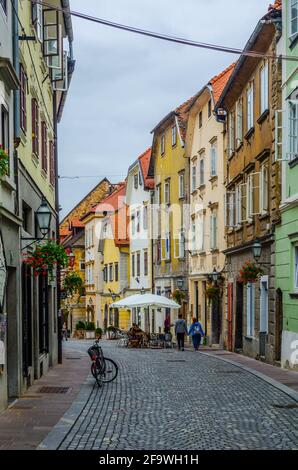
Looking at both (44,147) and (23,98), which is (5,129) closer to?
(23,98)

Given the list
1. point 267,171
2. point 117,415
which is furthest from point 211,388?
point 267,171

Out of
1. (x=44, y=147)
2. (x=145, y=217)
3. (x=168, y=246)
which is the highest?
(x=44, y=147)

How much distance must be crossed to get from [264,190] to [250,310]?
16.2 ft

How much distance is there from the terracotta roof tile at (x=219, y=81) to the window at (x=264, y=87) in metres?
9.91

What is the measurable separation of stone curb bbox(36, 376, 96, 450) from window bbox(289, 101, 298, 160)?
8046 millimetres

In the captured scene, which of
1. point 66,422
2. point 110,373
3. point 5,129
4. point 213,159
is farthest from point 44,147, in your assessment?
point 213,159

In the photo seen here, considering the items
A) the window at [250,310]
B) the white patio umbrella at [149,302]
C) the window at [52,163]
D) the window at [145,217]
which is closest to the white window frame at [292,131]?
the window at [250,310]

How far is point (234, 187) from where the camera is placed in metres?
30.9

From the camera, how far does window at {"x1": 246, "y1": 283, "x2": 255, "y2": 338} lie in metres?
27.2

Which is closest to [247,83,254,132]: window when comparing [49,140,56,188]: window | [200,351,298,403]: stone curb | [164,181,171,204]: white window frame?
[49,140,56,188]: window

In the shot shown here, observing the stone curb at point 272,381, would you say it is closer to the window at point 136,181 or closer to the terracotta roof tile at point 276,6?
the terracotta roof tile at point 276,6

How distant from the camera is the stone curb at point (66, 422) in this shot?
34.3 feet

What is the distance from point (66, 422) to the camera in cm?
1245

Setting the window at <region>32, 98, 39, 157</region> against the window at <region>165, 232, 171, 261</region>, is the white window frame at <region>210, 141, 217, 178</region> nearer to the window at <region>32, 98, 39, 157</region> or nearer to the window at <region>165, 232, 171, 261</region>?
the window at <region>165, 232, 171, 261</region>
